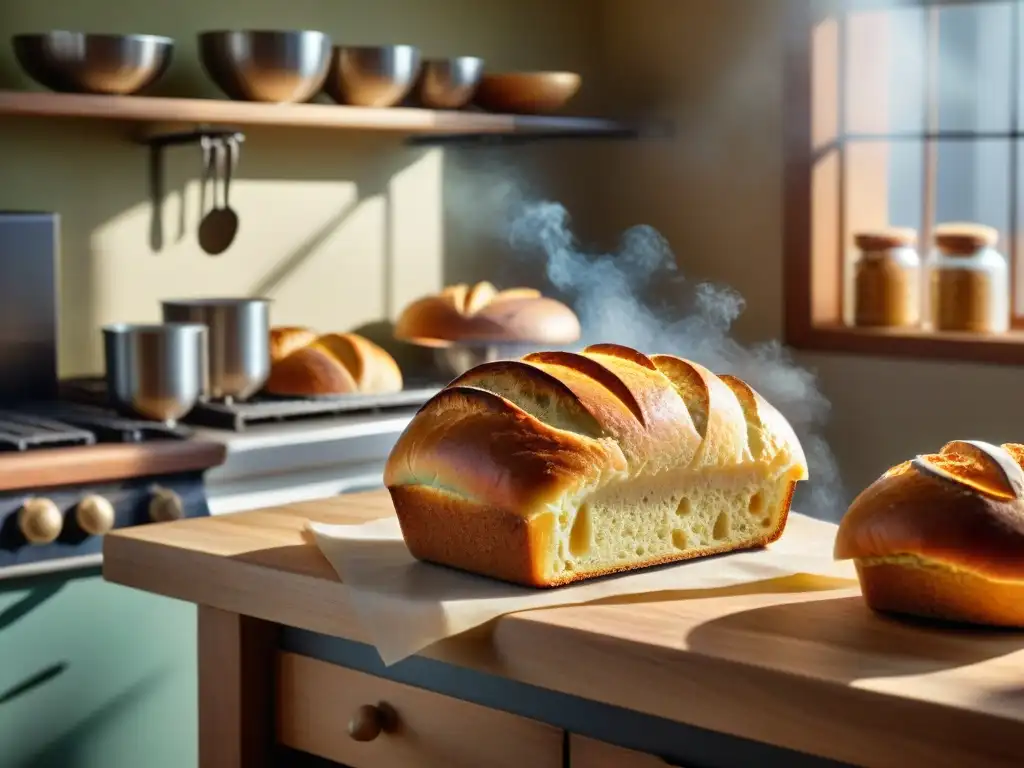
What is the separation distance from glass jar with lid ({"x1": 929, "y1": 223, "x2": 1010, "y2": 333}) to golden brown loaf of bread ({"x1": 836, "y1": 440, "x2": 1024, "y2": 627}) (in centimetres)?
213

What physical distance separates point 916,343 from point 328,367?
127 centimetres

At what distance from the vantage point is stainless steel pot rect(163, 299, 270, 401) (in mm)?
2783

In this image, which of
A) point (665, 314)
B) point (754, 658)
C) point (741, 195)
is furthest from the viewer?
point (665, 314)

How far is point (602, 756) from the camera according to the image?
1081 mm

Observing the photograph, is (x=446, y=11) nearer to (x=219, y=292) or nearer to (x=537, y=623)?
(x=219, y=292)

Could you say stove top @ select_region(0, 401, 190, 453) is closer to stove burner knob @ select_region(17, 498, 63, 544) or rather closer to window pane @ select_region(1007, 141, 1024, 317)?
stove burner knob @ select_region(17, 498, 63, 544)

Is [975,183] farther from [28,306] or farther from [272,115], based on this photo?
[28,306]

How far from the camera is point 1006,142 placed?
332 cm

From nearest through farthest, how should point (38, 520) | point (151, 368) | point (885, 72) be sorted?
point (38, 520), point (151, 368), point (885, 72)

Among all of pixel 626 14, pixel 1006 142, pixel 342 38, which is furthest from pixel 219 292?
pixel 1006 142

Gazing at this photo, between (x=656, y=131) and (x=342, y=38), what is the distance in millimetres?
748

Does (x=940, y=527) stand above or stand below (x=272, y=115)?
below

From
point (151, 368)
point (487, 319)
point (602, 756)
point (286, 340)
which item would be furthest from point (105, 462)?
point (602, 756)

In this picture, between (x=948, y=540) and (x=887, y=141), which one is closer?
(x=948, y=540)
